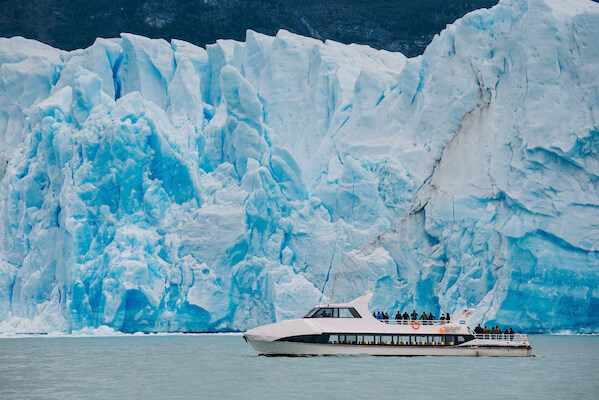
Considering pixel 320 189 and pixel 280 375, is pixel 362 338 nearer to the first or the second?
pixel 280 375

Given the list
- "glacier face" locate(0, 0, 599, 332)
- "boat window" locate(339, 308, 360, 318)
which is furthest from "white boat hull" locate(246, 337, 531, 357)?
"glacier face" locate(0, 0, 599, 332)

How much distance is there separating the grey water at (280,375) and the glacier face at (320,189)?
19.4 feet

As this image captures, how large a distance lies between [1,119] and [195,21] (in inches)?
530

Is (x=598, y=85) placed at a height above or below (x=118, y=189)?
above

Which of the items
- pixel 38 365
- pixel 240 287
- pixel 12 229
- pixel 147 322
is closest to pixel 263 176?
pixel 240 287

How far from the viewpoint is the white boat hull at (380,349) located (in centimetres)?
2212

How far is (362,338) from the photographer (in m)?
22.7

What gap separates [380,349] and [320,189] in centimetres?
1415

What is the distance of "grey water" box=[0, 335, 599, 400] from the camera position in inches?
603

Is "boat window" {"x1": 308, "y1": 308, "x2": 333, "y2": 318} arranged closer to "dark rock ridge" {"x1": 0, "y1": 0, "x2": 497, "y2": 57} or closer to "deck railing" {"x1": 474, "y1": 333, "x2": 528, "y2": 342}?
"deck railing" {"x1": 474, "y1": 333, "x2": 528, "y2": 342}

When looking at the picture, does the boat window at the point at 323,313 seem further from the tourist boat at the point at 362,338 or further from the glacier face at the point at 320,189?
the glacier face at the point at 320,189

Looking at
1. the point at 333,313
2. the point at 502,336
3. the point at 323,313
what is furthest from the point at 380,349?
the point at 502,336

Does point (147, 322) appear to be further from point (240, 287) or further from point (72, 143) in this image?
point (72, 143)

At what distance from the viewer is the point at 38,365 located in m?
20.5
